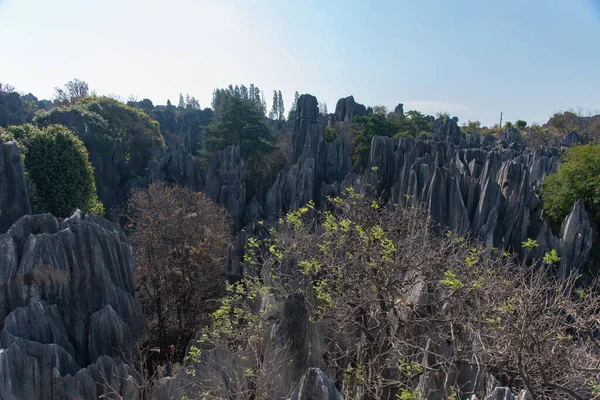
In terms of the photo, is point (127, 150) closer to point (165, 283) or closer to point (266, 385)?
point (165, 283)

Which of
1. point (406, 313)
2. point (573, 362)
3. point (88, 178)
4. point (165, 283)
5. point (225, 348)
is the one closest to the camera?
point (573, 362)

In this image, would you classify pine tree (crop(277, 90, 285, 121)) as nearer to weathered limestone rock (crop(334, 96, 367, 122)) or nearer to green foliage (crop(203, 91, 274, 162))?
weathered limestone rock (crop(334, 96, 367, 122))

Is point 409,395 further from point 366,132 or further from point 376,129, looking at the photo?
point 376,129

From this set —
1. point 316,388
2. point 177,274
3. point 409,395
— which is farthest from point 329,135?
point 316,388

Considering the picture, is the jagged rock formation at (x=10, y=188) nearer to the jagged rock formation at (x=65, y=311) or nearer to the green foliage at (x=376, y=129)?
the jagged rock formation at (x=65, y=311)

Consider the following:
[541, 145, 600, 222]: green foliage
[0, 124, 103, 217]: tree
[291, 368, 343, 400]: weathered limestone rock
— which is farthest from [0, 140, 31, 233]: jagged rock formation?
[541, 145, 600, 222]: green foliage

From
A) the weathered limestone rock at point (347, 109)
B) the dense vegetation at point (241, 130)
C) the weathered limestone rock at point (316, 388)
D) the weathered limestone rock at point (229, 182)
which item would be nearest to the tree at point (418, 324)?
the weathered limestone rock at point (316, 388)

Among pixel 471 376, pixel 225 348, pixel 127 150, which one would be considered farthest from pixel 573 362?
pixel 127 150
